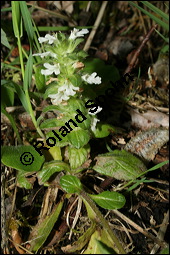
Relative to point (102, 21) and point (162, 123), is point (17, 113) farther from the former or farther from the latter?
point (102, 21)

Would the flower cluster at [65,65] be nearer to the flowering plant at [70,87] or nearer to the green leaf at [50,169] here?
the flowering plant at [70,87]

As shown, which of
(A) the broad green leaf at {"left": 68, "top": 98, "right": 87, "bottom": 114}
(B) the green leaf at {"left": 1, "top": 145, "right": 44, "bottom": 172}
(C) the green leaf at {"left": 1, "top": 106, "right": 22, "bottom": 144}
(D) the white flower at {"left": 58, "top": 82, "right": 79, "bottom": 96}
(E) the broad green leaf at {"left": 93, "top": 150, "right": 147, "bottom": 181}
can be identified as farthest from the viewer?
(C) the green leaf at {"left": 1, "top": 106, "right": 22, "bottom": 144}

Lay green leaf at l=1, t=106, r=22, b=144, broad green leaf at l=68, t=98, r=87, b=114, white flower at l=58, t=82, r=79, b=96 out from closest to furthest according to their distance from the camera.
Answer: white flower at l=58, t=82, r=79, b=96 < broad green leaf at l=68, t=98, r=87, b=114 < green leaf at l=1, t=106, r=22, b=144

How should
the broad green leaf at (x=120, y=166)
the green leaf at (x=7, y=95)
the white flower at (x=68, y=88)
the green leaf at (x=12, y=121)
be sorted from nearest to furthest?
the white flower at (x=68, y=88)
the broad green leaf at (x=120, y=166)
the green leaf at (x=12, y=121)
the green leaf at (x=7, y=95)

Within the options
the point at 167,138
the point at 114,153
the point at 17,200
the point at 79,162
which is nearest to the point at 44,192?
the point at 17,200

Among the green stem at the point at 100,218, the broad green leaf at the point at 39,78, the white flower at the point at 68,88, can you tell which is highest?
the white flower at the point at 68,88

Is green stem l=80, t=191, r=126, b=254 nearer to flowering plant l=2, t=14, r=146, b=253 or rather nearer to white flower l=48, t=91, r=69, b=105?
flowering plant l=2, t=14, r=146, b=253

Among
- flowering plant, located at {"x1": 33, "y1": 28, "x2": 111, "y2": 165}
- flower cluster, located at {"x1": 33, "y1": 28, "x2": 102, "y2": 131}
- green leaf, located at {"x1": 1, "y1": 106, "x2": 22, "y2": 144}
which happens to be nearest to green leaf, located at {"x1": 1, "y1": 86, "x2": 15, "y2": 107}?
green leaf, located at {"x1": 1, "y1": 106, "x2": 22, "y2": 144}

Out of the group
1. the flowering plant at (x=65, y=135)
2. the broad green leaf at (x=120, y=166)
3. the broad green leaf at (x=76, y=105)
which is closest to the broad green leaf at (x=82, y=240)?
the flowering plant at (x=65, y=135)
